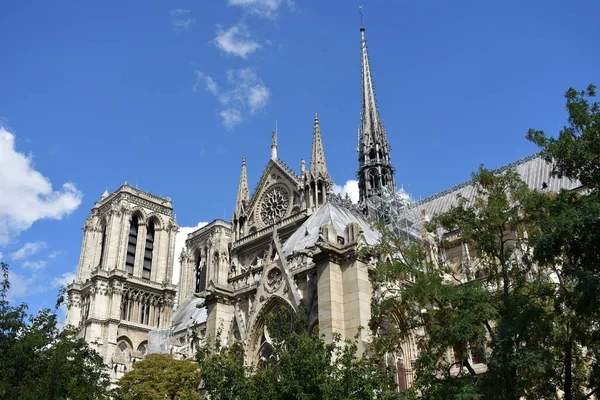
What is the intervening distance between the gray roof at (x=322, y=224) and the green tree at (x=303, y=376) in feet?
21.9

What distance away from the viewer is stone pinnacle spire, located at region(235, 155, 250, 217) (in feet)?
175

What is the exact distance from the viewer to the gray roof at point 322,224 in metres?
23.0

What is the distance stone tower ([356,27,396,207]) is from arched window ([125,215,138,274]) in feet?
109

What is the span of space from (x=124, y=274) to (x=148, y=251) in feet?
26.3

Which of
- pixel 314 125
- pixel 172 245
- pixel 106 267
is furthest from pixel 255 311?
pixel 172 245

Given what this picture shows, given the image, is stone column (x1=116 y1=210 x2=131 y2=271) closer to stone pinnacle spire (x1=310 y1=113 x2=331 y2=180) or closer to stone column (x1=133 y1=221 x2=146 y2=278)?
stone column (x1=133 y1=221 x2=146 y2=278)

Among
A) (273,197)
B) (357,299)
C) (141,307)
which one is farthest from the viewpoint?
(141,307)

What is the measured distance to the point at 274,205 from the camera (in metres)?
51.7

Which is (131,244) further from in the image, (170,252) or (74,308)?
(74,308)

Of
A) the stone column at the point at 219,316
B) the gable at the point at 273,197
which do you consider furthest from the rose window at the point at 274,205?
the stone column at the point at 219,316

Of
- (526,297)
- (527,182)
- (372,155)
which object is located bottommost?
(526,297)

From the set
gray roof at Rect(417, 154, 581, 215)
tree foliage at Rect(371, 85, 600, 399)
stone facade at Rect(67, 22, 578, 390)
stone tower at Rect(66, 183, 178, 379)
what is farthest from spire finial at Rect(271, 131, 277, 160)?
tree foliage at Rect(371, 85, 600, 399)

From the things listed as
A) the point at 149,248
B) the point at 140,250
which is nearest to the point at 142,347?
the point at 140,250

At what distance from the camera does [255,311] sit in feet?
67.9
